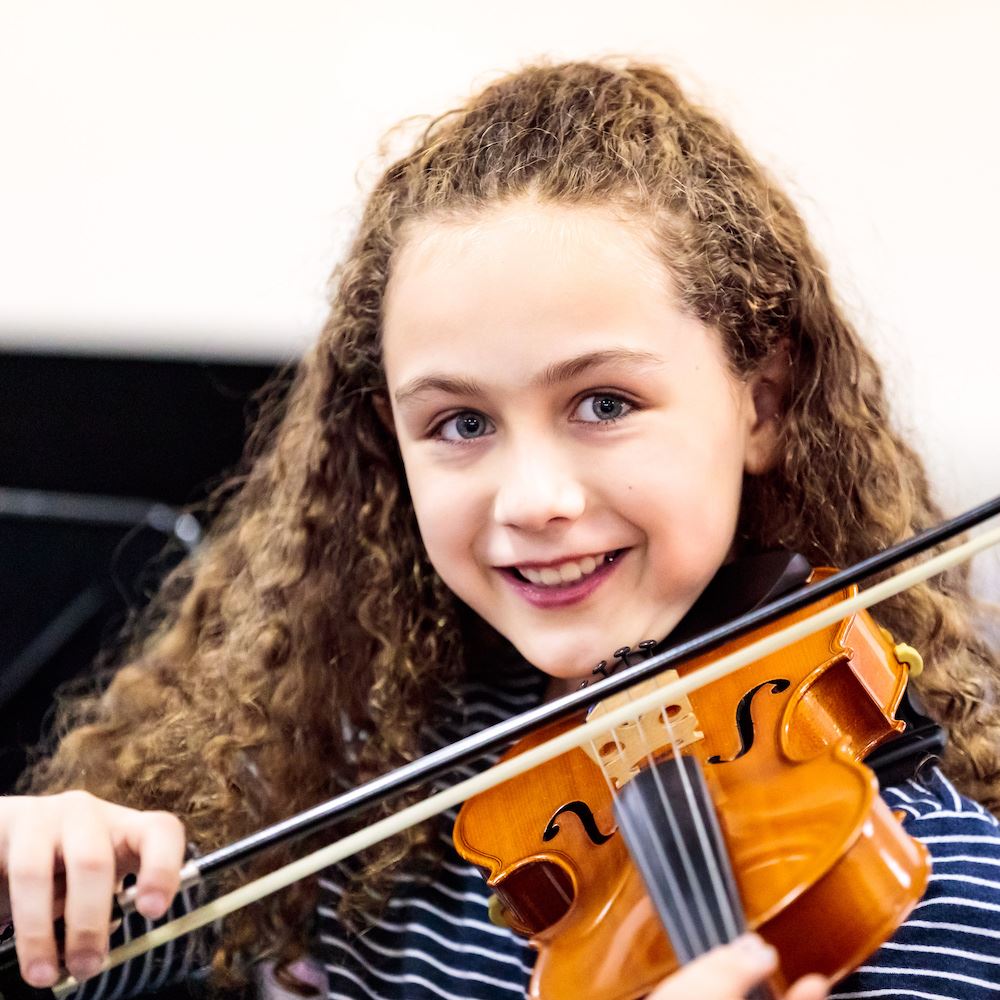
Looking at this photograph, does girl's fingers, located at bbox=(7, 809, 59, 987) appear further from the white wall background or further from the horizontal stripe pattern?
the white wall background

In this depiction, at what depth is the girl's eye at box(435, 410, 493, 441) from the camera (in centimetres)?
76

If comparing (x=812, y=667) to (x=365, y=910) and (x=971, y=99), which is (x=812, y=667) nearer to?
(x=365, y=910)

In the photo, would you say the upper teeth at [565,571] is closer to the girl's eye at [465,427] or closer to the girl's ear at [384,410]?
the girl's eye at [465,427]

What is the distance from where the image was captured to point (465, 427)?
0.76 m

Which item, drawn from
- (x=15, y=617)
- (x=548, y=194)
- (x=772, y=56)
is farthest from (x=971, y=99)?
(x=15, y=617)

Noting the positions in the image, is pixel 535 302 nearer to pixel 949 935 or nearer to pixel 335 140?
pixel 949 935

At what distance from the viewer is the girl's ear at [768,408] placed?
0.83m

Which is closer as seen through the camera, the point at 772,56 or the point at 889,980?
the point at 889,980

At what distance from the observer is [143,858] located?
0.60m

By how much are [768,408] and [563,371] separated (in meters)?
0.22

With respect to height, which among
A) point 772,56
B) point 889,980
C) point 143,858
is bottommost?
point 889,980

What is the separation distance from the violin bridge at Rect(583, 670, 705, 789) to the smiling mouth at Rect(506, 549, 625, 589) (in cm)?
9

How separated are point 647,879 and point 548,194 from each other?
1.38 ft

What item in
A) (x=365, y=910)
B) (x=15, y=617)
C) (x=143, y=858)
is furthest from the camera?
(x=15, y=617)
